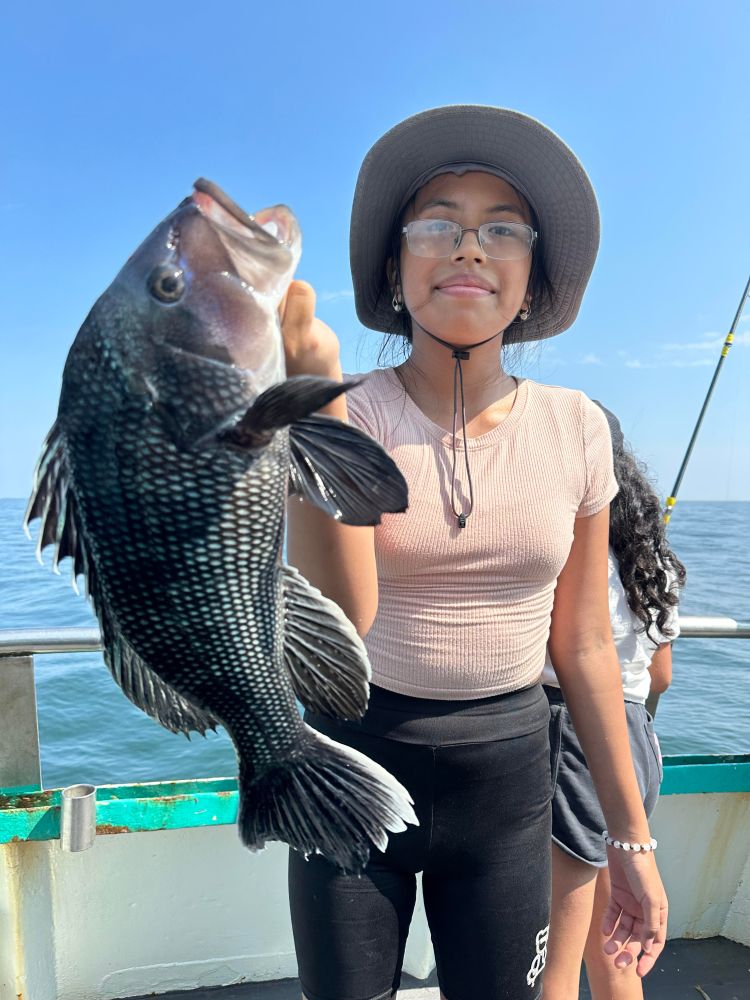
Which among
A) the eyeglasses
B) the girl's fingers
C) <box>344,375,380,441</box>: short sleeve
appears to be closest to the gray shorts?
<box>344,375,380,441</box>: short sleeve

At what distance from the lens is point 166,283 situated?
984mm

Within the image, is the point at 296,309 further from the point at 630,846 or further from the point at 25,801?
the point at 25,801

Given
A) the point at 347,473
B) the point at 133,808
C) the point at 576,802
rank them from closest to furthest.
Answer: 1. the point at 347,473
2. the point at 576,802
3. the point at 133,808

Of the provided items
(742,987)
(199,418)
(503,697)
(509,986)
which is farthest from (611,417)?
(742,987)

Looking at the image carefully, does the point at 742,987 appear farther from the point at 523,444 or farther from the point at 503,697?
the point at 523,444

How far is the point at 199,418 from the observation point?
3.15ft

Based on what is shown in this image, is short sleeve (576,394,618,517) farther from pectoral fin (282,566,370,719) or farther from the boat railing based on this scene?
the boat railing

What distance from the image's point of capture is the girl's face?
1.52 meters

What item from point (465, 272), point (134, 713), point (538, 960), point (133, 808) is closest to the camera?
point (465, 272)

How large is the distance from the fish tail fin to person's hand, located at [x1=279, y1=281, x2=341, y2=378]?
0.57 meters

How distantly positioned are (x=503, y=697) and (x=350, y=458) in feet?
2.78

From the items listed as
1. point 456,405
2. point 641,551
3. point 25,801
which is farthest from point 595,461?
point 25,801

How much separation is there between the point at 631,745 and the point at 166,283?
2.09 meters

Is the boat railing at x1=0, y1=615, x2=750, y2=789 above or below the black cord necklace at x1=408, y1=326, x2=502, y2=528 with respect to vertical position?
below
